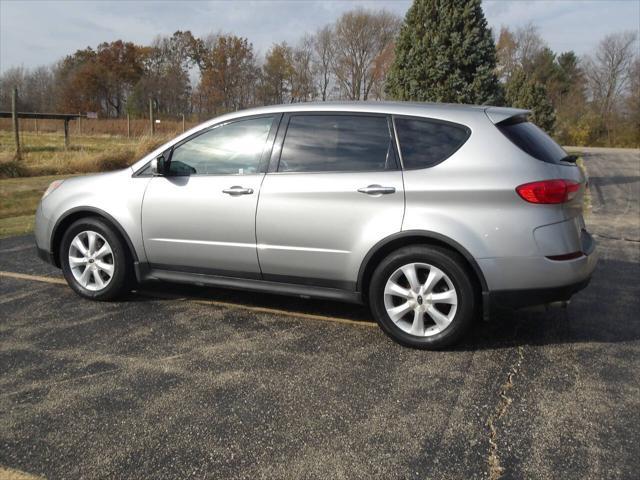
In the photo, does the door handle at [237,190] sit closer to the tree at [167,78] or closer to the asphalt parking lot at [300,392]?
the asphalt parking lot at [300,392]

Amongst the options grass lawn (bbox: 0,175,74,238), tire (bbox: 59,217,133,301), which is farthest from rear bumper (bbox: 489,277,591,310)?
grass lawn (bbox: 0,175,74,238)

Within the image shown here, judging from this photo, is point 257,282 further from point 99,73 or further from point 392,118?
point 99,73

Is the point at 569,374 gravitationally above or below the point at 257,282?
below

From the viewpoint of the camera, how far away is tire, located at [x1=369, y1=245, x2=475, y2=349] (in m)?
3.85

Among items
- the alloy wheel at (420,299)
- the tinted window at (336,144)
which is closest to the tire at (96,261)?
the tinted window at (336,144)

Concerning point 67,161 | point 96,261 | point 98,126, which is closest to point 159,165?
point 96,261

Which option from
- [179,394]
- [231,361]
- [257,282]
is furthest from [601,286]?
[179,394]

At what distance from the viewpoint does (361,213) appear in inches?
159

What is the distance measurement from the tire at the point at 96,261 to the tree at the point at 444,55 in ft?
33.3

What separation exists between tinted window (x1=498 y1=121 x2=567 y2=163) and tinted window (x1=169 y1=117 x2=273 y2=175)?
1.79m

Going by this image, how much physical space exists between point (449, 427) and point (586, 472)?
650 millimetres

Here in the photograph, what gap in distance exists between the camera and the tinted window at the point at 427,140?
3.96 meters

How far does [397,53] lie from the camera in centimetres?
1406

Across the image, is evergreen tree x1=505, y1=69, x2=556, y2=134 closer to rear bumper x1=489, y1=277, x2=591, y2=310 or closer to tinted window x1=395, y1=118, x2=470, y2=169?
tinted window x1=395, y1=118, x2=470, y2=169
